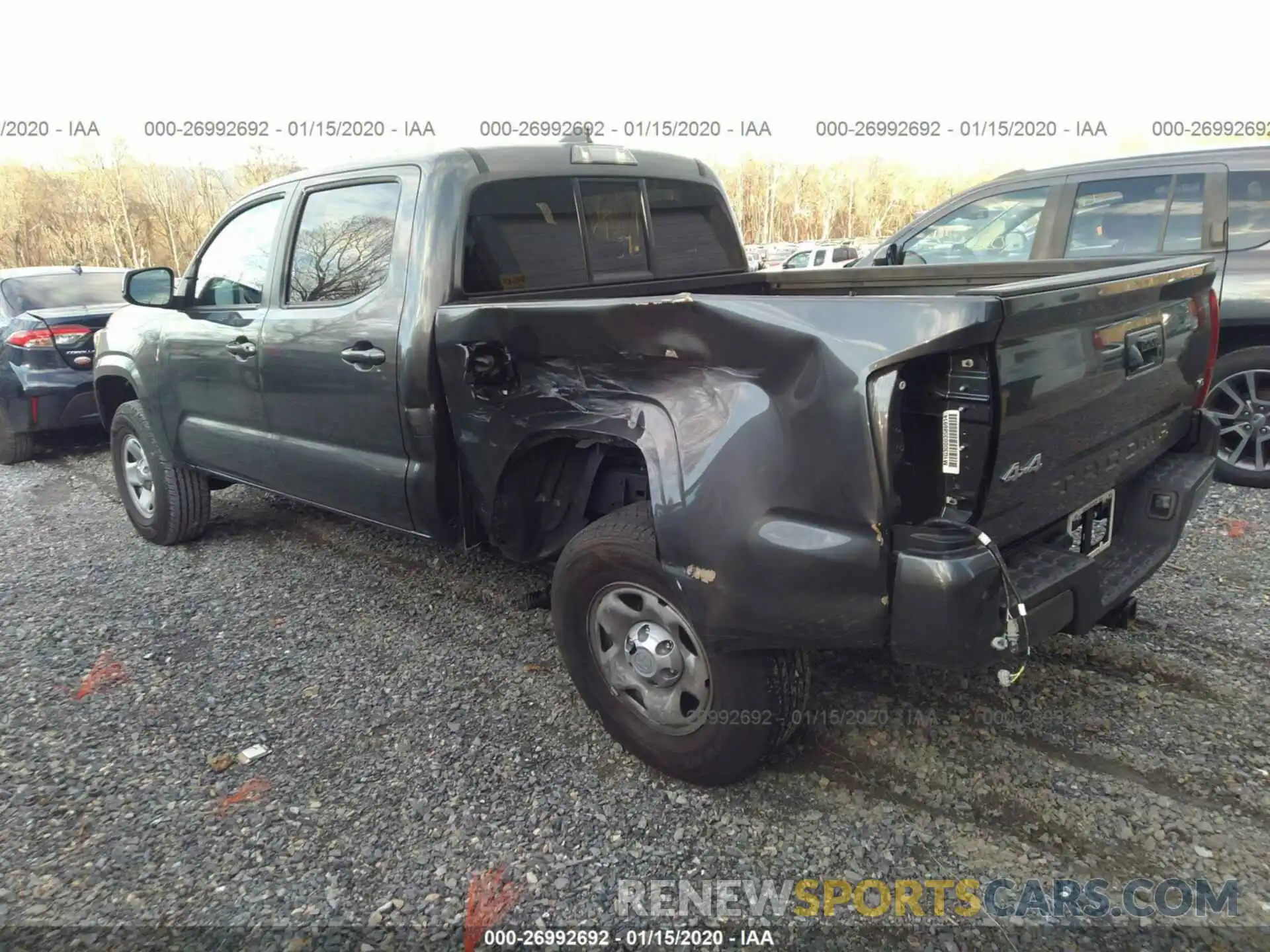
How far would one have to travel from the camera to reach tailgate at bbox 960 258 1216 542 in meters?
1.99

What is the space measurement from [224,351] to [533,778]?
8.58 ft

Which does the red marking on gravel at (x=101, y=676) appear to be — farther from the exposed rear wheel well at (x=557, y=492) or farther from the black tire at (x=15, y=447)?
the black tire at (x=15, y=447)

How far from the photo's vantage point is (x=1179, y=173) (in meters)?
5.06

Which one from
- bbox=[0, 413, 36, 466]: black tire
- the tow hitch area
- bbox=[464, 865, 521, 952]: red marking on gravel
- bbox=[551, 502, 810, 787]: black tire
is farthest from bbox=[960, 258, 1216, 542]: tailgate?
bbox=[0, 413, 36, 466]: black tire

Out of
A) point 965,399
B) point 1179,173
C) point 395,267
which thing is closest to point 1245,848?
point 965,399

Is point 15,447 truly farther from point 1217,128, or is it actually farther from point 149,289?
point 1217,128

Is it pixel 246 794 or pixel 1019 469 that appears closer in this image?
pixel 1019 469

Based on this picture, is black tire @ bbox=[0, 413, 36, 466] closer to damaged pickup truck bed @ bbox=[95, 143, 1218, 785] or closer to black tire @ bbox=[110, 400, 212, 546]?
black tire @ bbox=[110, 400, 212, 546]

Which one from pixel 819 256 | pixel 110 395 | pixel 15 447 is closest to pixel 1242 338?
pixel 110 395

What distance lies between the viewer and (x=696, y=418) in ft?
7.39

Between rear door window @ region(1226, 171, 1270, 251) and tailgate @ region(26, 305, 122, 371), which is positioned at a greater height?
rear door window @ region(1226, 171, 1270, 251)

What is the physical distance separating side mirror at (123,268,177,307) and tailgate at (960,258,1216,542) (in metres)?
3.98

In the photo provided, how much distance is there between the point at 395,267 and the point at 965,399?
212cm

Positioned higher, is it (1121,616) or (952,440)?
(952,440)
